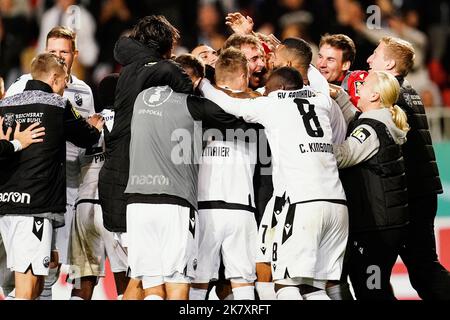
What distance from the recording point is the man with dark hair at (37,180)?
8781mm

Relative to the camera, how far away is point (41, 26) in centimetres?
1459

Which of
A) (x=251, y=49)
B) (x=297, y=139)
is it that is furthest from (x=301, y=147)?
(x=251, y=49)

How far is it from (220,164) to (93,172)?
125 cm

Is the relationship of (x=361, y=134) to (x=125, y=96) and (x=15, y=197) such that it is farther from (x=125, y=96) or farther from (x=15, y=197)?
(x=15, y=197)

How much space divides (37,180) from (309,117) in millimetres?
2168

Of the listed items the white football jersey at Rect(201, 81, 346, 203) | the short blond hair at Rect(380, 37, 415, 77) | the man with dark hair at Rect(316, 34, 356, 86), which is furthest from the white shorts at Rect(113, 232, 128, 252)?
the short blond hair at Rect(380, 37, 415, 77)

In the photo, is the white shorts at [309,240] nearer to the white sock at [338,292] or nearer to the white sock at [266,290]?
the white sock at [338,292]

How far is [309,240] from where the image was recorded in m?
8.29

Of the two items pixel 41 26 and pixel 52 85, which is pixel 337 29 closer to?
pixel 41 26

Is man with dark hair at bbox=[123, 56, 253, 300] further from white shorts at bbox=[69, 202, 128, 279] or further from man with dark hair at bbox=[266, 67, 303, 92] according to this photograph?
white shorts at bbox=[69, 202, 128, 279]

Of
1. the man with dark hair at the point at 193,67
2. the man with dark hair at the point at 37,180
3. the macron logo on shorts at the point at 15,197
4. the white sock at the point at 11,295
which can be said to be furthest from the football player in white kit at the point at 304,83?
the white sock at the point at 11,295

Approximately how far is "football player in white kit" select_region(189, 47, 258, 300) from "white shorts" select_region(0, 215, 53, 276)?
1.20 meters

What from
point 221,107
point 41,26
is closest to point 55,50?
point 221,107

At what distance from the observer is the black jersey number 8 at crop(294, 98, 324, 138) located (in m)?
8.46
